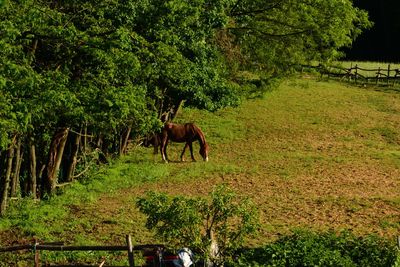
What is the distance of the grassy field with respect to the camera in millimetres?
15000

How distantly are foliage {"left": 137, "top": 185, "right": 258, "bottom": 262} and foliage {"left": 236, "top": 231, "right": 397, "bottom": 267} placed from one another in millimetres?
528

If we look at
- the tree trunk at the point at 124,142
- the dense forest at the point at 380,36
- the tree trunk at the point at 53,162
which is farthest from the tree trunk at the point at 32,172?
the dense forest at the point at 380,36

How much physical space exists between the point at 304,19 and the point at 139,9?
1028 centimetres

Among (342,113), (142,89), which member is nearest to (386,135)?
(342,113)

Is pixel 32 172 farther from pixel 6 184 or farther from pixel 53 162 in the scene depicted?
pixel 6 184

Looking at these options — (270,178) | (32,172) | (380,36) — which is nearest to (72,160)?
(32,172)

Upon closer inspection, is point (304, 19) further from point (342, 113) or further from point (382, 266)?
point (382, 266)

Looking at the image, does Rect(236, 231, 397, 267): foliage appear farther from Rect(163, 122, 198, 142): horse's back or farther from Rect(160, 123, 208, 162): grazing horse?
Rect(163, 122, 198, 142): horse's back

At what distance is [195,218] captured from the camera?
1027 centimetres

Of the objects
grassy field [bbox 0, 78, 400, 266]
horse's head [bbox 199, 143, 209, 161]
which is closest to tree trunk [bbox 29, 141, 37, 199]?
grassy field [bbox 0, 78, 400, 266]

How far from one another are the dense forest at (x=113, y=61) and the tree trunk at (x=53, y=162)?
3cm

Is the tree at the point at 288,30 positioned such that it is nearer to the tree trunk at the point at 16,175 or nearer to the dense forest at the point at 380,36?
the tree trunk at the point at 16,175

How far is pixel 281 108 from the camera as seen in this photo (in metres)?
32.7

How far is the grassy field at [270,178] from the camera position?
15000mm
